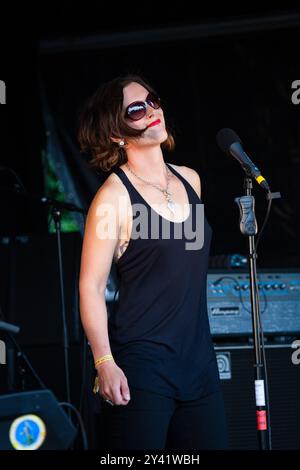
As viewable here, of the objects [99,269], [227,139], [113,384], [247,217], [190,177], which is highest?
[227,139]

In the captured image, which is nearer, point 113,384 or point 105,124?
point 113,384

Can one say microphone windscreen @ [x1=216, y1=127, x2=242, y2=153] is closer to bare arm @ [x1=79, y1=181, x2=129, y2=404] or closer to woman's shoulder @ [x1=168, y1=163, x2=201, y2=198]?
woman's shoulder @ [x1=168, y1=163, x2=201, y2=198]

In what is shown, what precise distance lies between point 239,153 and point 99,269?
67cm

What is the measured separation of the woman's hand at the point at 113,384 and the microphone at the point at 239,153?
817 mm

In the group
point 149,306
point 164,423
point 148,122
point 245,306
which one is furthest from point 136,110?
point 245,306

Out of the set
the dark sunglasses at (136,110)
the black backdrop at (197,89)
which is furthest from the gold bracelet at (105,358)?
the black backdrop at (197,89)

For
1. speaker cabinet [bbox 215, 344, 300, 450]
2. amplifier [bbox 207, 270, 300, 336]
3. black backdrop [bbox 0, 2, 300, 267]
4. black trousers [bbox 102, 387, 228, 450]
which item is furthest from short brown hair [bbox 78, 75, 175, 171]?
black backdrop [bbox 0, 2, 300, 267]

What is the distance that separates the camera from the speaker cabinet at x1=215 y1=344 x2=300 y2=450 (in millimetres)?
4324

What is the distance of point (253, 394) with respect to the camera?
4363mm

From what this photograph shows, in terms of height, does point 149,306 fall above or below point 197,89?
below

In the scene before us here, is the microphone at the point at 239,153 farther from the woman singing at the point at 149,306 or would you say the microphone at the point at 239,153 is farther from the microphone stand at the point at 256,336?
the woman singing at the point at 149,306

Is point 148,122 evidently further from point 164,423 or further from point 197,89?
point 197,89
